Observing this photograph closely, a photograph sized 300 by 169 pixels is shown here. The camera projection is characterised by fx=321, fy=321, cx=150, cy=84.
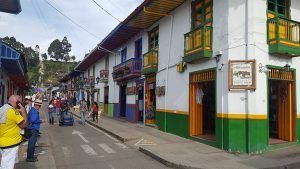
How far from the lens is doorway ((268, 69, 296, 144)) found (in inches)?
452

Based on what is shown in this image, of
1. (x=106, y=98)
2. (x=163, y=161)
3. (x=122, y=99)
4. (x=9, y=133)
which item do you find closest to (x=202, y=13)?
(x=163, y=161)

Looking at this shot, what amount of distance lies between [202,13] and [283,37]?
3.20 metres

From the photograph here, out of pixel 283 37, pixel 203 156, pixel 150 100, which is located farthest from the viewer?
pixel 150 100

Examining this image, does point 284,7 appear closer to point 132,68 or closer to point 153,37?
point 153,37

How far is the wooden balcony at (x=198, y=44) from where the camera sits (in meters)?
11.5

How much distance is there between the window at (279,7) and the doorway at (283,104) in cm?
212

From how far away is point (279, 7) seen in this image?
1174 centimetres

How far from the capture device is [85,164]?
29.1ft

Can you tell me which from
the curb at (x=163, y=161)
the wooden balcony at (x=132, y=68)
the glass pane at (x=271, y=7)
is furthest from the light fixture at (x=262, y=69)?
the wooden balcony at (x=132, y=68)

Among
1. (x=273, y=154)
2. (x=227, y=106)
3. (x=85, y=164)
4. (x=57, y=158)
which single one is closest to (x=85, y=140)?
(x=57, y=158)

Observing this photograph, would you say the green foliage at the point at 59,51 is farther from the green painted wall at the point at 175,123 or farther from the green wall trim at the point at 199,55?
the green wall trim at the point at 199,55

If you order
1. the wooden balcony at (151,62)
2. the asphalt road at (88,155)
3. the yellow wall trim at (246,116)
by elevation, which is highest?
the wooden balcony at (151,62)

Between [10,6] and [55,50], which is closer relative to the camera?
[10,6]

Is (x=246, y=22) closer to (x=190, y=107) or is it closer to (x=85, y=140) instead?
(x=190, y=107)
